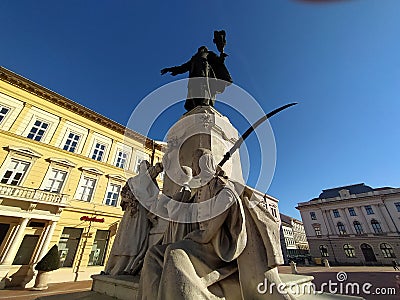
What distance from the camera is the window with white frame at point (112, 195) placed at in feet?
55.1

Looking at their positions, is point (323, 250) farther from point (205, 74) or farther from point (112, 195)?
point (205, 74)

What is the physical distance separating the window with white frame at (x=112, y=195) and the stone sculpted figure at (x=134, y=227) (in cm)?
1509

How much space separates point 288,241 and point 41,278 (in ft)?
179

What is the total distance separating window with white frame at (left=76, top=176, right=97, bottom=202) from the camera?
1539 cm

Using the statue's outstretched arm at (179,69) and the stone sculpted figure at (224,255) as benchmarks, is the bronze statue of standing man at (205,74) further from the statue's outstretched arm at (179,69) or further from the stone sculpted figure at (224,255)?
the stone sculpted figure at (224,255)

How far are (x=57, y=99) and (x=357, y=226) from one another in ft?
167

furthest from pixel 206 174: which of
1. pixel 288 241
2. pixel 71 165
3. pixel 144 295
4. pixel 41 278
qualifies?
pixel 288 241

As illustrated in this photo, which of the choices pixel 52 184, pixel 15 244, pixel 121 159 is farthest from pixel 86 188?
pixel 15 244

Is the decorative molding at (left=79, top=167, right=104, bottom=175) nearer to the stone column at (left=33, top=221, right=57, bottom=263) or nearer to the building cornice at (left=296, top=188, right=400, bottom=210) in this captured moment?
the stone column at (left=33, top=221, right=57, bottom=263)

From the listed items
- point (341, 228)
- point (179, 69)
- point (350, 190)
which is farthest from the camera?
point (350, 190)

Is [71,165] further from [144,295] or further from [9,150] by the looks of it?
[144,295]

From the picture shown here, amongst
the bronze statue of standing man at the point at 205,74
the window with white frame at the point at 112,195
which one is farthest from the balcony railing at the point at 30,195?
the bronze statue of standing man at the point at 205,74

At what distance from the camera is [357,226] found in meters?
35.5

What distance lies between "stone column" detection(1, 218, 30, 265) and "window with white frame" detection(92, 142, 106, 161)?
6811 millimetres
